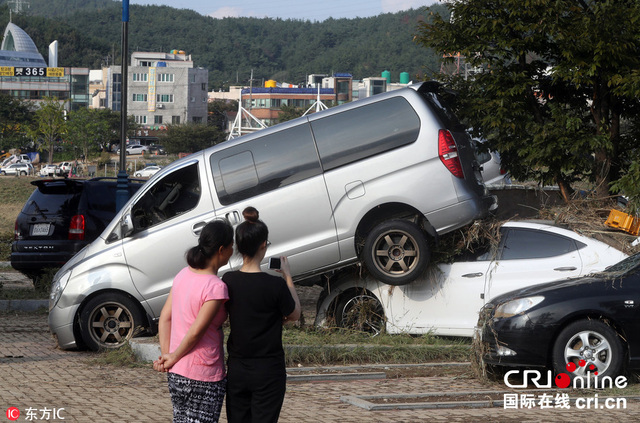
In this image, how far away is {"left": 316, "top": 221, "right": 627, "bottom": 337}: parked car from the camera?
9.40m

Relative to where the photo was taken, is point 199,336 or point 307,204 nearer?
point 199,336

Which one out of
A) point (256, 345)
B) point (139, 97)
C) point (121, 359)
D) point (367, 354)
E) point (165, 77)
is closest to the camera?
point (256, 345)

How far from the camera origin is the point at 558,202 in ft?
39.6

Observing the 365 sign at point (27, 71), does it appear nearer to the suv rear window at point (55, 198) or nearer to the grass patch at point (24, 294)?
the suv rear window at point (55, 198)

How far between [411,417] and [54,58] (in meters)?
179

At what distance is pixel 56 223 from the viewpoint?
45.1 feet

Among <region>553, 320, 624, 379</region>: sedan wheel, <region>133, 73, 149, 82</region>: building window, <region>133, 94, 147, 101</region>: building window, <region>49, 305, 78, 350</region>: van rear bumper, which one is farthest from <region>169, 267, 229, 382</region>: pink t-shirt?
<region>133, 73, 149, 82</region>: building window

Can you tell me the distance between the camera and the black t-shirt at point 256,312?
470cm

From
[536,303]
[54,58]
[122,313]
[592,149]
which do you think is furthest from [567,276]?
[54,58]

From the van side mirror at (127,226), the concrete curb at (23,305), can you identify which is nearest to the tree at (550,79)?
the van side mirror at (127,226)

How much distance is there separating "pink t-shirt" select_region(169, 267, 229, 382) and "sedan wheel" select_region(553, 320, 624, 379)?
4.01m

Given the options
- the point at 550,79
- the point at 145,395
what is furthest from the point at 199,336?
the point at 550,79

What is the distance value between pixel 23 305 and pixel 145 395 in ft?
20.8

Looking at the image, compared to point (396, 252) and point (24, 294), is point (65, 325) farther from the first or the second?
point (24, 294)
